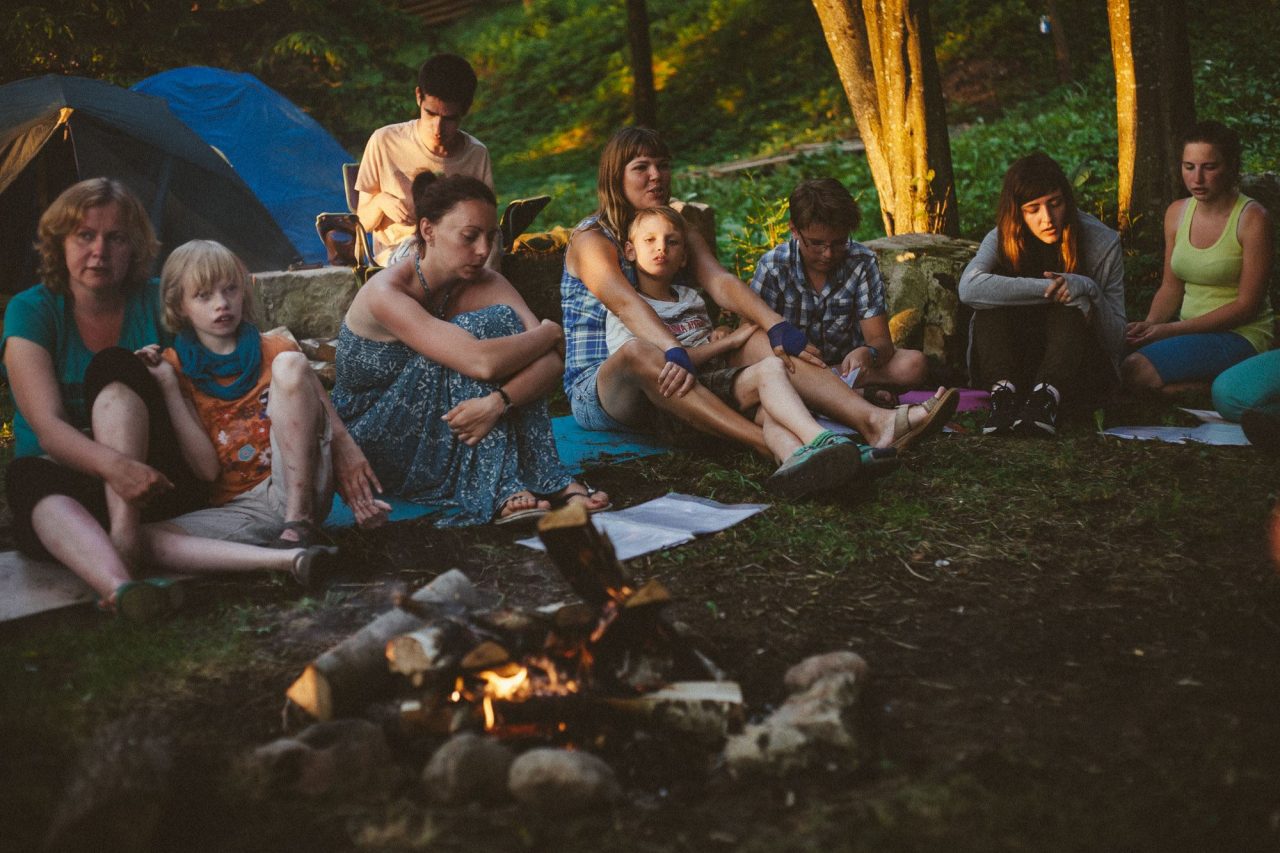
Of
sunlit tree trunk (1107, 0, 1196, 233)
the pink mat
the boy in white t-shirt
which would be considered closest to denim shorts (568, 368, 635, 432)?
the boy in white t-shirt

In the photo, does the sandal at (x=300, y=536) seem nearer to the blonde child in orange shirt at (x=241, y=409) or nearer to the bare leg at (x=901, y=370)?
the blonde child in orange shirt at (x=241, y=409)

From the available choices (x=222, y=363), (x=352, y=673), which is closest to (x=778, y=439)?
(x=222, y=363)

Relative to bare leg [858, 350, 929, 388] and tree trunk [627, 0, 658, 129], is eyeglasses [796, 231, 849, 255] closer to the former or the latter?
bare leg [858, 350, 929, 388]

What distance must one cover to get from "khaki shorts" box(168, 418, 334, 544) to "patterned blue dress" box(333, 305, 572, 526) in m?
0.43

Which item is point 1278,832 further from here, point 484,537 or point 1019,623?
point 484,537

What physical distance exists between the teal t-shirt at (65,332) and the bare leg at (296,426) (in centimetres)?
43

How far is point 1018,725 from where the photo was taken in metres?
2.23

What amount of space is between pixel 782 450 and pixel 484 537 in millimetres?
1134

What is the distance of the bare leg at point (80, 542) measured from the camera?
302 cm

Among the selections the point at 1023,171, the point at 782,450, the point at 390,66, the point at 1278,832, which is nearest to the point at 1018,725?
the point at 1278,832

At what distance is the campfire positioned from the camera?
Answer: 7.26ft

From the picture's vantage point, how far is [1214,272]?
4957 mm

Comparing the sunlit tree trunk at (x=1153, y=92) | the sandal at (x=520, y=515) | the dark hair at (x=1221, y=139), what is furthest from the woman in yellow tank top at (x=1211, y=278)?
the sandal at (x=520, y=515)

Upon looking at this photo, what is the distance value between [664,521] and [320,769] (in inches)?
71.2
